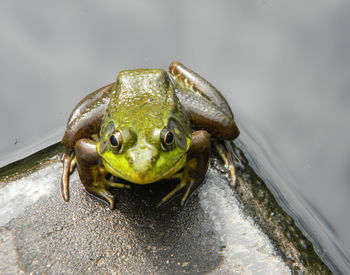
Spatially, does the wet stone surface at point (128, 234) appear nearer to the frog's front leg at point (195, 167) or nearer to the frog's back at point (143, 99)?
the frog's front leg at point (195, 167)

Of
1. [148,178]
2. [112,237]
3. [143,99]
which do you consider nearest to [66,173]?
[112,237]

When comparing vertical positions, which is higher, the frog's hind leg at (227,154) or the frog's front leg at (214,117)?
the frog's front leg at (214,117)

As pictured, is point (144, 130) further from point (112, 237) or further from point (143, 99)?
point (112, 237)

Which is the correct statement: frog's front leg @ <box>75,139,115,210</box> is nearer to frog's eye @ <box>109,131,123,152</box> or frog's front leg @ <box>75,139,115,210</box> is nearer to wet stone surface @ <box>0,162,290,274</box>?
wet stone surface @ <box>0,162,290,274</box>

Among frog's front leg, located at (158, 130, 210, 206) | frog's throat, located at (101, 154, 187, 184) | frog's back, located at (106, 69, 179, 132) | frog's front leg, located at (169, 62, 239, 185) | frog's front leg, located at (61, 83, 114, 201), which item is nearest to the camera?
frog's throat, located at (101, 154, 187, 184)

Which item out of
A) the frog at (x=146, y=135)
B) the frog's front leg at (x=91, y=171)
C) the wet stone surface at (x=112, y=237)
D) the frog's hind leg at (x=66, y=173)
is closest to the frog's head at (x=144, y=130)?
the frog at (x=146, y=135)

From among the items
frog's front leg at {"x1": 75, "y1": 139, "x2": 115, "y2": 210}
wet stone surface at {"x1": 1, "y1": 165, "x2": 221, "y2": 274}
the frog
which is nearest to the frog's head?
the frog
